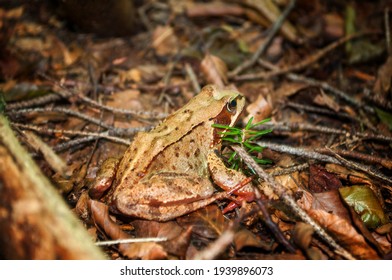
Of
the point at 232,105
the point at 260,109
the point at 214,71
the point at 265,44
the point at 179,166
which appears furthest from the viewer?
the point at 265,44

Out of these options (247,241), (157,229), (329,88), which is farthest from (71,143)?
(329,88)

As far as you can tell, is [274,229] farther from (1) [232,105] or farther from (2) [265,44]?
(2) [265,44]

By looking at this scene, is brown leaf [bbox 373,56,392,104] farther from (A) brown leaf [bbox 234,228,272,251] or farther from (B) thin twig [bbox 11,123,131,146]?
(B) thin twig [bbox 11,123,131,146]

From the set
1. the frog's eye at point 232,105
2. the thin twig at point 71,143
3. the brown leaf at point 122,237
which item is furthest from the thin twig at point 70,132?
the frog's eye at point 232,105

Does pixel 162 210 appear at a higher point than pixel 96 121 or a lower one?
lower

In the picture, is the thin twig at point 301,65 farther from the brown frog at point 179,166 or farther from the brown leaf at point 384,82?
the brown frog at point 179,166

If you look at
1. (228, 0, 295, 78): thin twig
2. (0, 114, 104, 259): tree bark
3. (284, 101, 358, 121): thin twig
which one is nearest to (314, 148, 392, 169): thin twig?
(284, 101, 358, 121): thin twig
